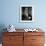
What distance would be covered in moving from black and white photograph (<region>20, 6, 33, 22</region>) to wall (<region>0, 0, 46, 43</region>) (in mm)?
132

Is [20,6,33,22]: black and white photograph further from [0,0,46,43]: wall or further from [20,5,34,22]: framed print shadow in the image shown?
[0,0,46,43]: wall

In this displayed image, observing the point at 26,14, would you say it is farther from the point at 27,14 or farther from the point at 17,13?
the point at 17,13

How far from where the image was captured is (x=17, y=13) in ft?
13.6

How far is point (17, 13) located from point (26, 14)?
11.9 inches

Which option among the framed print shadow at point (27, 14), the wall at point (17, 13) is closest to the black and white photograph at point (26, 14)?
the framed print shadow at point (27, 14)

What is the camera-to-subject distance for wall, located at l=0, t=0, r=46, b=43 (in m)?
4.13

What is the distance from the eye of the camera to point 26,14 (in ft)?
13.6

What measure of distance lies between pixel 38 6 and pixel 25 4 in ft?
1.44

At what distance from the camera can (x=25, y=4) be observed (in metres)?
4.13

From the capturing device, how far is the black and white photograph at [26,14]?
163 inches

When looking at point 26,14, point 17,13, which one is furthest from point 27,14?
point 17,13

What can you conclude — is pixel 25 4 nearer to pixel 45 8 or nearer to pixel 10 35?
pixel 45 8

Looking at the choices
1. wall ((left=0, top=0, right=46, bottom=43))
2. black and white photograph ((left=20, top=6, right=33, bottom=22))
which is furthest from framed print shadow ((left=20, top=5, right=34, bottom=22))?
wall ((left=0, top=0, right=46, bottom=43))

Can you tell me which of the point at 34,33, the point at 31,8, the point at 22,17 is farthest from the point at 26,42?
the point at 31,8
